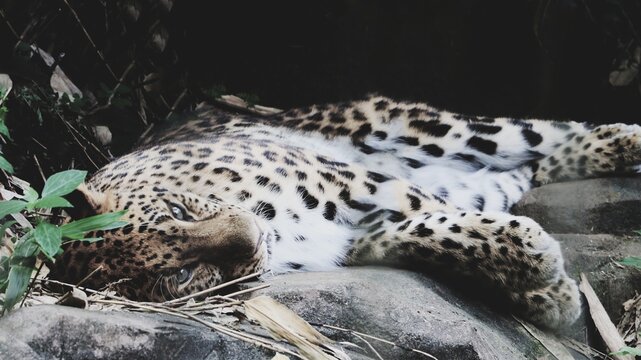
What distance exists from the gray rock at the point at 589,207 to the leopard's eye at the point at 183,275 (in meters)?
2.23

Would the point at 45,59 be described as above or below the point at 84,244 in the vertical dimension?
above

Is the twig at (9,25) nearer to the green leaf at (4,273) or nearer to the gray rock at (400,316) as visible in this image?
the gray rock at (400,316)

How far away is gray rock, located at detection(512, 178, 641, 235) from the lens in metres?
4.67

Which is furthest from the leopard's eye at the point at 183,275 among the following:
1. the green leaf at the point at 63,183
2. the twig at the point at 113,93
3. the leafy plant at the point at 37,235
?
the twig at the point at 113,93

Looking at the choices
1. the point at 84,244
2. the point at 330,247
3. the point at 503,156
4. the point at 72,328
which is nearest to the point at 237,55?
the point at 503,156

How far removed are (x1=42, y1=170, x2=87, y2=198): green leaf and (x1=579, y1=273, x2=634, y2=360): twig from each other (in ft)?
7.60

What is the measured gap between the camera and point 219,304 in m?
2.98

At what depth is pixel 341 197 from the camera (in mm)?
4367

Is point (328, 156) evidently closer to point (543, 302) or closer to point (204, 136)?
point (204, 136)

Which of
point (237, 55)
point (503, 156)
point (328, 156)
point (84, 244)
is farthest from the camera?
point (237, 55)

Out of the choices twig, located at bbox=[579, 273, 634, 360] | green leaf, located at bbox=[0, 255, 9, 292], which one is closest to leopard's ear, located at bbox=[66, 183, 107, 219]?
green leaf, located at bbox=[0, 255, 9, 292]

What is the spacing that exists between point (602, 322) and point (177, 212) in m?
1.92

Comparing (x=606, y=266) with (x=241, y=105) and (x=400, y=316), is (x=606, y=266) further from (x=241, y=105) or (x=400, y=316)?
(x=241, y=105)

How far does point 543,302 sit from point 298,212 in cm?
123
